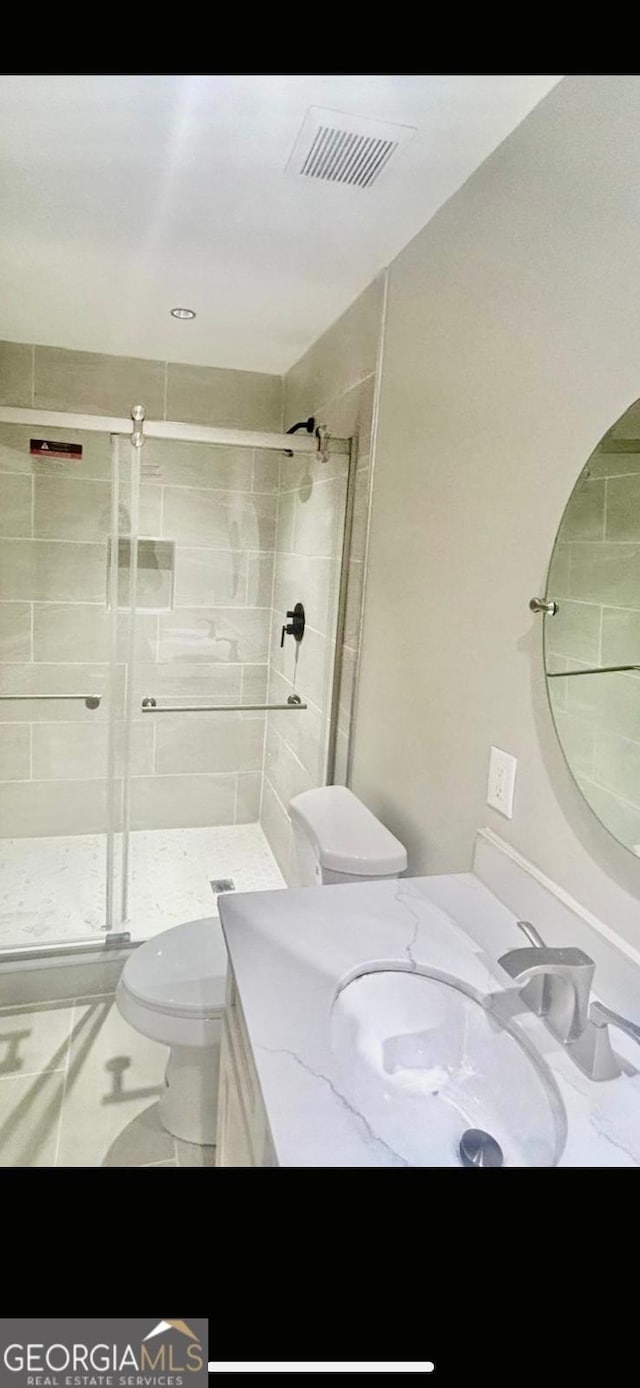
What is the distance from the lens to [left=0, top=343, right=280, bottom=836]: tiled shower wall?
304 cm

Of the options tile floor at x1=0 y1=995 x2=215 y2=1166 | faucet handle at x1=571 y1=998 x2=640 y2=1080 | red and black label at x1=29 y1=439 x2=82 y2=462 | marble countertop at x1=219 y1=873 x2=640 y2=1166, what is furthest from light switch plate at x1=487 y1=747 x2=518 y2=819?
red and black label at x1=29 y1=439 x2=82 y2=462

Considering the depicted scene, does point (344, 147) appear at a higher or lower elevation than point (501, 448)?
higher

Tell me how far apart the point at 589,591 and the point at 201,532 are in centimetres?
226

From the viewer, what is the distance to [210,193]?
5.56 ft

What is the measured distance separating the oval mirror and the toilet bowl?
1003 mm

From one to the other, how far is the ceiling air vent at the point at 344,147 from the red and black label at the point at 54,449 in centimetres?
168

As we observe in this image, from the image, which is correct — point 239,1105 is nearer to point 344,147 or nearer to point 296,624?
point 344,147

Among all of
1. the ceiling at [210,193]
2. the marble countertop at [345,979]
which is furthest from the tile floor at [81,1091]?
the ceiling at [210,193]

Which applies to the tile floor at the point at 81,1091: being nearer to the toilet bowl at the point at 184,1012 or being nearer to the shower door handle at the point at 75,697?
the toilet bowl at the point at 184,1012

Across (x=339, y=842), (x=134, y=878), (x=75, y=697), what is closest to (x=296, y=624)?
(x=75, y=697)

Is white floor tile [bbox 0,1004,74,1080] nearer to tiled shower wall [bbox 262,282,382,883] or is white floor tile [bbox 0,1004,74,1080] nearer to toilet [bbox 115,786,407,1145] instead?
toilet [bbox 115,786,407,1145]

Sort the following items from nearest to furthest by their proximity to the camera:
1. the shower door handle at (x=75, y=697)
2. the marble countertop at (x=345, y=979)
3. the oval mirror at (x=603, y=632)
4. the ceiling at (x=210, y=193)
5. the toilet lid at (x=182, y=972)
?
the marble countertop at (x=345, y=979)
the oval mirror at (x=603, y=632)
the ceiling at (x=210, y=193)
the toilet lid at (x=182, y=972)
the shower door handle at (x=75, y=697)

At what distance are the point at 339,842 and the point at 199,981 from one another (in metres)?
0.46

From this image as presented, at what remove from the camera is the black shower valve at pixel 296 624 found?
2871 mm
